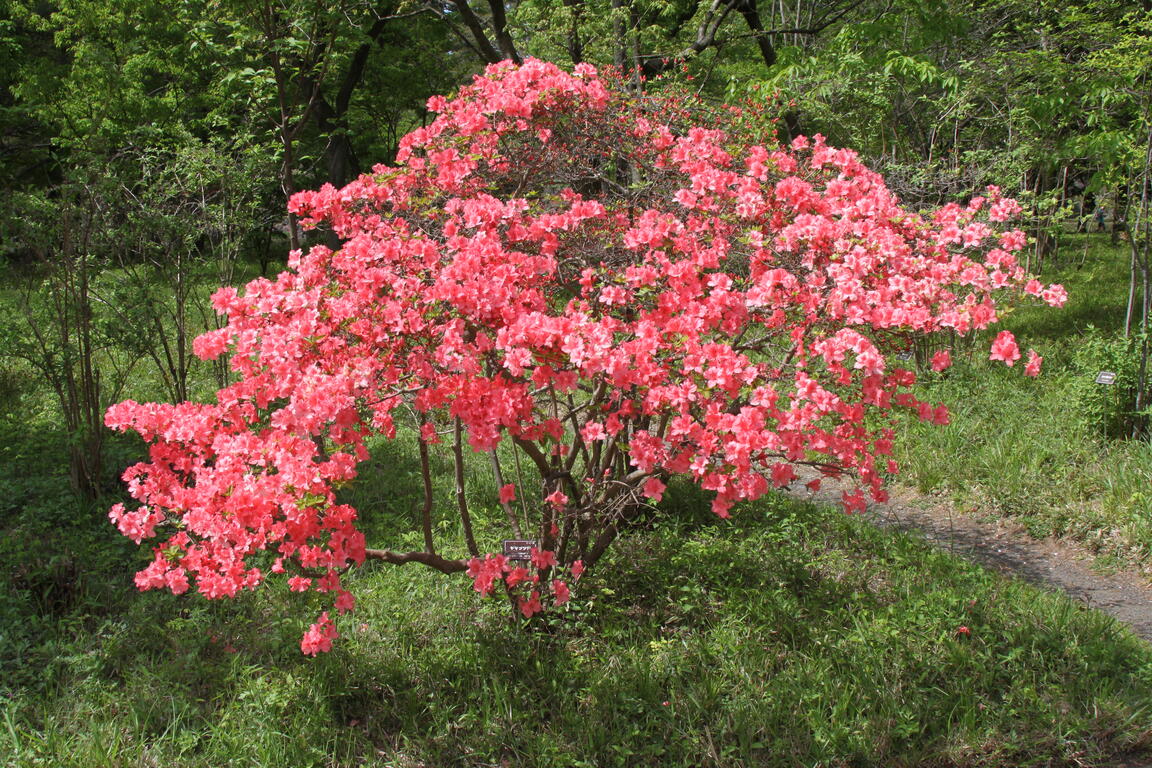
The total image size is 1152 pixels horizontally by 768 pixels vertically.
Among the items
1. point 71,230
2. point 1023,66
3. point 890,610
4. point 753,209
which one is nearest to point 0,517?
point 71,230

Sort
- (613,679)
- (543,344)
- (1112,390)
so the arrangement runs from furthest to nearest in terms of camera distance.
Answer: (1112,390)
(613,679)
(543,344)

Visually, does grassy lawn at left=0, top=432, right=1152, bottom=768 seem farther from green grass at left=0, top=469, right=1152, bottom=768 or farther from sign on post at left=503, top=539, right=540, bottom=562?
sign on post at left=503, top=539, right=540, bottom=562

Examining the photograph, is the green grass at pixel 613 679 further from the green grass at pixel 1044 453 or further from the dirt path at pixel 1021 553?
the green grass at pixel 1044 453

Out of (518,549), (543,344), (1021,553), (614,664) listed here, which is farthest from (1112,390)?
(543,344)

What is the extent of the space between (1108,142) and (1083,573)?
3.15m

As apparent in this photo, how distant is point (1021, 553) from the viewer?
4.02m

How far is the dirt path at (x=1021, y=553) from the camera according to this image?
3.52 meters

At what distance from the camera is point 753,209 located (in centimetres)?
291

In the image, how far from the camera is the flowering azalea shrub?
2.20 m

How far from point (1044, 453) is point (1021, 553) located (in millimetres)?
876

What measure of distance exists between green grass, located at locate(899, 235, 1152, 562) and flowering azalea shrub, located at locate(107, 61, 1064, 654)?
118 cm

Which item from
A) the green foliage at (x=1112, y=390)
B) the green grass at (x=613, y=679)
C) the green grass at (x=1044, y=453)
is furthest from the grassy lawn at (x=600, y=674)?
the green foliage at (x=1112, y=390)

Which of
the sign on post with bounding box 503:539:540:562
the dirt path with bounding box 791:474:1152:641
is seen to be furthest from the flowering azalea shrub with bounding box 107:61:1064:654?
the dirt path with bounding box 791:474:1152:641

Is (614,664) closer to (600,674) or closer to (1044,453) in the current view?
(600,674)
